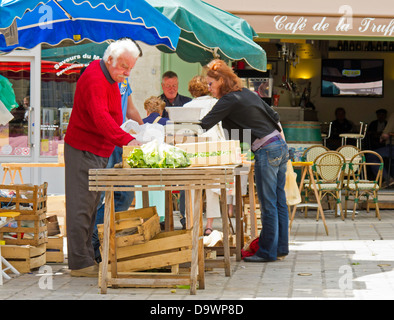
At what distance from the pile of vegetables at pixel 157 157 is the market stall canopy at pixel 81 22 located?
4.13ft

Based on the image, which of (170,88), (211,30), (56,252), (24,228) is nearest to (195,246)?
(24,228)

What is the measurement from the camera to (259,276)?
6668 mm

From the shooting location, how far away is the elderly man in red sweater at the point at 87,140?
6.28m

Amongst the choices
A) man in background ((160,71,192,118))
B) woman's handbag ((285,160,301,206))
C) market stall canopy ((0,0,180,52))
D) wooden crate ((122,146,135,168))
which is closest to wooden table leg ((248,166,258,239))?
woman's handbag ((285,160,301,206))

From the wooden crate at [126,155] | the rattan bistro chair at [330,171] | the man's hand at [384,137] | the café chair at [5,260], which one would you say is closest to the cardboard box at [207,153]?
the wooden crate at [126,155]

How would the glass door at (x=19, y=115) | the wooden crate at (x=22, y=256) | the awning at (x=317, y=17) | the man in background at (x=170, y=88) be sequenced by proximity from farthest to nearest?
the glass door at (x=19, y=115)
the awning at (x=317, y=17)
the man in background at (x=170, y=88)
the wooden crate at (x=22, y=256)

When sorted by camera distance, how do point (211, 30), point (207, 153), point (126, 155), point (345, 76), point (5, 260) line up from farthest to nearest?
point (345, 76) < point (211, 30) < point (5, 260) < point (207, 153) < point (126, 155)

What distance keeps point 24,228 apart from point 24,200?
0.26 metres

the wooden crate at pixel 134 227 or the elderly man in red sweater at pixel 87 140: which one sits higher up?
the elderly man in red sweater at pixel 87 140

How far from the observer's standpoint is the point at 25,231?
7.03 m

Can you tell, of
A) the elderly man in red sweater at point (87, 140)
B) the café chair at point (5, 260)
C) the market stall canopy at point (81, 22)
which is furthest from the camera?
the market stall canopy at point (81, 22)

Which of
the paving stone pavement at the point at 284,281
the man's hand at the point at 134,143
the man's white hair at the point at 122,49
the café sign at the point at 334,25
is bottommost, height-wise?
the paving stone pavement at the point at 284,281

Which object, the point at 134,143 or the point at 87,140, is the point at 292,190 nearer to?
the point at 87,140

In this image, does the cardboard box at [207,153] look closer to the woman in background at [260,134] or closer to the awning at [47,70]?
the woman in background at [260,134]
